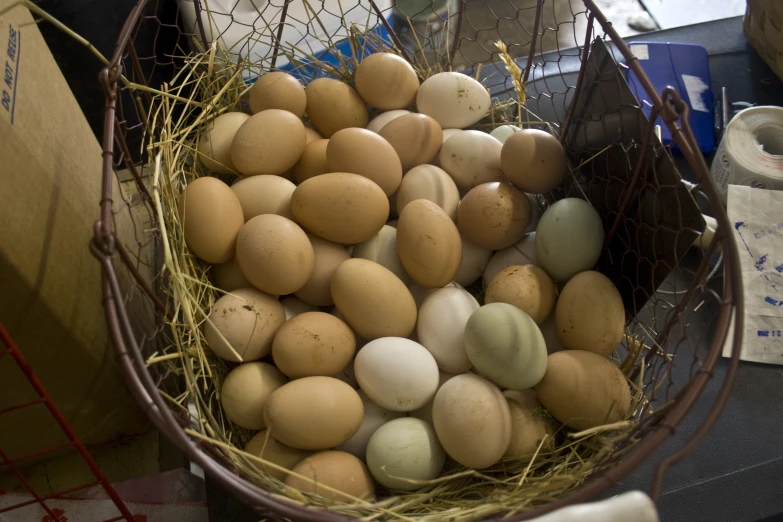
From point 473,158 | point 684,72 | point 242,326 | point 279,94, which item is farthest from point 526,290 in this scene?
point 684,72

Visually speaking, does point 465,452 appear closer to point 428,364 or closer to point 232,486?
point 428,364

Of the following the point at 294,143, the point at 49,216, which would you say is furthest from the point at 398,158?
the point at 49,216

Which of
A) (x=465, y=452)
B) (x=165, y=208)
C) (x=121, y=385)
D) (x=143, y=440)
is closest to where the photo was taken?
(x=465, y=452)

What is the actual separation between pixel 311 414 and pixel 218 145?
38cm

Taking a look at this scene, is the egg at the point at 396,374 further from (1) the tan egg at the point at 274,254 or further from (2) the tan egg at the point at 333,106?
(2) the tan egg at the point at 333,106

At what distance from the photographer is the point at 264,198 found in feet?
2.27

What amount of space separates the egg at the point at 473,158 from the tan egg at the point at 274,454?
1.23 ft

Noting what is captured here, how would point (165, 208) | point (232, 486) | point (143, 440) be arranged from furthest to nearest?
point (143, 440), point (165, 208), point (232, 486)

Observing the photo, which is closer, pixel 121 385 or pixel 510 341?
pixel 510 341

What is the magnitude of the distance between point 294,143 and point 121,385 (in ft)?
1.30

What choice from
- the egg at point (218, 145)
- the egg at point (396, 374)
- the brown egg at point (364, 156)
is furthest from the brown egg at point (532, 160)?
the egg at point (218, 145)

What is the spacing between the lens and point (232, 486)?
1.34 ft

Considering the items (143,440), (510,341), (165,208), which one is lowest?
(143,440)

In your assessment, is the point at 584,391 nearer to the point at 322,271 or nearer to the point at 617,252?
the point at 617,252
